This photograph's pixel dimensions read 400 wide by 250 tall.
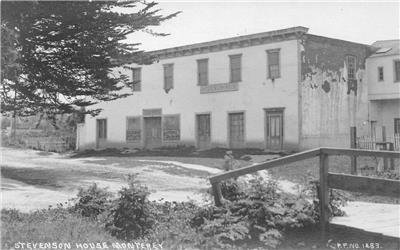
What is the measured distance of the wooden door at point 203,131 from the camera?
3140cm

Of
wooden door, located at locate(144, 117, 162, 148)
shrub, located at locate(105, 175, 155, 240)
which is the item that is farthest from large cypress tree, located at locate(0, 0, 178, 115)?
wooden door, located at locate(144, 117, 162, 148)

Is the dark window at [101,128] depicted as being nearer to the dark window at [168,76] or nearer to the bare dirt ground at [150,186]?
the dark window at [168,76]

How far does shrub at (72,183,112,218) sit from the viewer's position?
27.1ft

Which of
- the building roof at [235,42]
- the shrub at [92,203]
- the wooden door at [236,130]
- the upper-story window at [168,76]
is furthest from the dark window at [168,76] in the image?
the shrub at [92,203]

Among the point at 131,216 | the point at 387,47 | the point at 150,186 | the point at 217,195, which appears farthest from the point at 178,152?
the point at 131,216

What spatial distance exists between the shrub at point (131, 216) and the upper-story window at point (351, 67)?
25.9 metres

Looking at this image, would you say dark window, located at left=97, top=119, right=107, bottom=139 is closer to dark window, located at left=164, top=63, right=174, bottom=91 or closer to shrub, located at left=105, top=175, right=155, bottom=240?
dark window, located at left=164, top=63, right=174, bottom=91

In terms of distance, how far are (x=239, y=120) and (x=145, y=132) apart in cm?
743

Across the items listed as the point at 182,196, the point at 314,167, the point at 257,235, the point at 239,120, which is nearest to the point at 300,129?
the point at 239,120

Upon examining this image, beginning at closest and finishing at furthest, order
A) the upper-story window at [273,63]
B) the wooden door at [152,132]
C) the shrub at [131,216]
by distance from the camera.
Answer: the shrub at [131,216]
the upper-story window at [273,63]
the wooden door at [152,132]

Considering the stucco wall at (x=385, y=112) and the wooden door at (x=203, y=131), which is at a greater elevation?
the stucco wall at (x=385, y=112)

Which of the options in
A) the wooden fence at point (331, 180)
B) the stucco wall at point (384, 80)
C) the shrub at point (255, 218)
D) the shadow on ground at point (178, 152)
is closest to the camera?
the wooden fence at point (331, 180)

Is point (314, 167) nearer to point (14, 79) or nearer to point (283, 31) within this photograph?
point (283, 31)

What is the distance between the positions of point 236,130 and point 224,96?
214 cm
